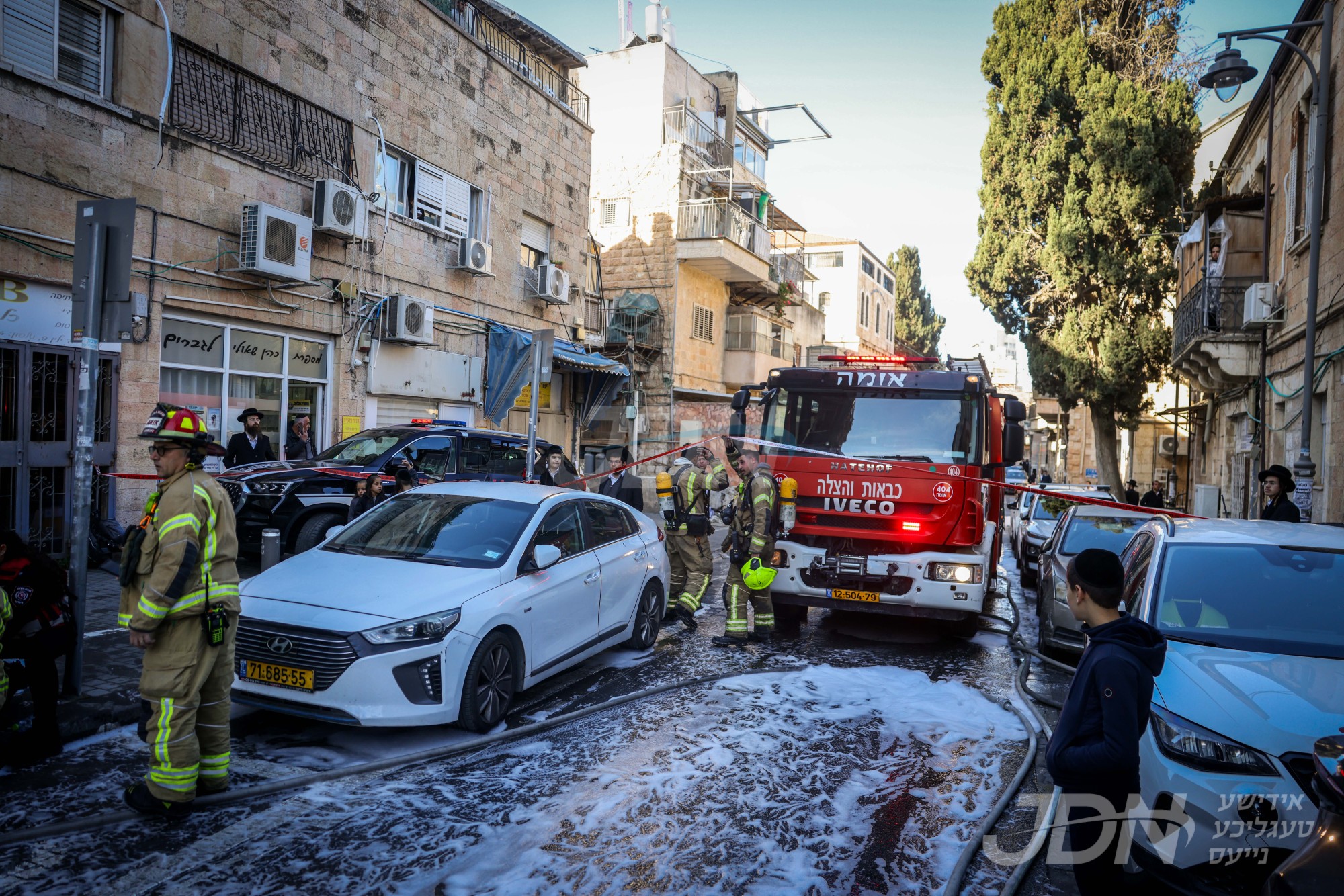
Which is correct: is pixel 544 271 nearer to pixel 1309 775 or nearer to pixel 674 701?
pixel 674 701

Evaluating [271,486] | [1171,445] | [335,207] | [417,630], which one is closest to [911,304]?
[1171,445]

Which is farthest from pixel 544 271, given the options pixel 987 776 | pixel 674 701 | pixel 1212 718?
pixel 1212 718

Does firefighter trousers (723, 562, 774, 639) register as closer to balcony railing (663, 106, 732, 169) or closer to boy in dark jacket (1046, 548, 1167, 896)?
boy in dark jacket (1046, 548, 1167, 896)

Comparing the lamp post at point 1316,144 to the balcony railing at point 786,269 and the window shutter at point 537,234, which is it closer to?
the window shutter at point 537,234

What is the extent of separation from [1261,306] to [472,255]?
1423 cm

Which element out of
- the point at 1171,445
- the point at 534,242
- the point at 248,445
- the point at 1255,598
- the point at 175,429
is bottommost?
the point at 1255,598

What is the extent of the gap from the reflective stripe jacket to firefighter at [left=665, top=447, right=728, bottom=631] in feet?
18.0

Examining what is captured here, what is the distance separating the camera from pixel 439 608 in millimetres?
5355

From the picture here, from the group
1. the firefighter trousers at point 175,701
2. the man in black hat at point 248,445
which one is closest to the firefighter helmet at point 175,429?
the firefighter trousers at point 175,701

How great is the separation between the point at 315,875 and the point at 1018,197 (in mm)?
26719

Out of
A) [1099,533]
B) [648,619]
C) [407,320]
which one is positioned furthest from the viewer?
[407,320]

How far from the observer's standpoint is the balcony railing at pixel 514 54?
17.1 m

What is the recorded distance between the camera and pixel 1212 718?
3.61 metres

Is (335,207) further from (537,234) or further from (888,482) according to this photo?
(888,482)
